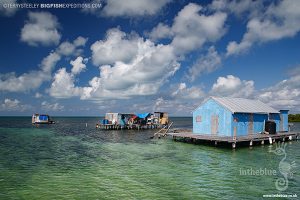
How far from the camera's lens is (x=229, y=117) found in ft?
98.8

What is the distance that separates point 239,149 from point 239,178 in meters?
12.3

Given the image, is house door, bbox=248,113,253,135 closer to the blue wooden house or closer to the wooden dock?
the blue wooden house

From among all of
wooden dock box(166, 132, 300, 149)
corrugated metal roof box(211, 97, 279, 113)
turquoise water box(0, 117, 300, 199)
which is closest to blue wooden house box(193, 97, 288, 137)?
corrugated metal roof box(211, 97, 279, 113)

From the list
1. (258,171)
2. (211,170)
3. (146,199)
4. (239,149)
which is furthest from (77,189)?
(239,149)

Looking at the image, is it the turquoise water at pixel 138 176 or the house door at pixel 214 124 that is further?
the house door at pixel 214 124

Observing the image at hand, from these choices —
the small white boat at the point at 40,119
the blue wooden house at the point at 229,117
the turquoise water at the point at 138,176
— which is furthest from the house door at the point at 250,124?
the small white boat at the point at 40,119

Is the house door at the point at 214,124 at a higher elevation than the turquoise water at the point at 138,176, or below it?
higher

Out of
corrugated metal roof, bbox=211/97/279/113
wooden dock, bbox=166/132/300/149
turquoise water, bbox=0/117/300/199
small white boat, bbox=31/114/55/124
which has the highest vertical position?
corrugated metal roof, bbox=211/97/279/113

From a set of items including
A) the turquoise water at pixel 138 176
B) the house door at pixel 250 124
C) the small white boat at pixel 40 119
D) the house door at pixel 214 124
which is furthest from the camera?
the small white boat at pixel 40 119

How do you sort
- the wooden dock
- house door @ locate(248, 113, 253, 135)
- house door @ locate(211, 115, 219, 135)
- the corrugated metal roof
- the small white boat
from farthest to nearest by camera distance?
1. the small white boat
2. house door @ locate(248, 113, 253, 135)
3. house door @ locate(211, 115, 219, 135)
4. the corrugated metal roof
5. the wooden dock

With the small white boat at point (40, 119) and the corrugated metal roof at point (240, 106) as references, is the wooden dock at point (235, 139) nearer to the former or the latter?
the corrugated metal roof at point (240, 106)

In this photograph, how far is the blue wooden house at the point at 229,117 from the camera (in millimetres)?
30362

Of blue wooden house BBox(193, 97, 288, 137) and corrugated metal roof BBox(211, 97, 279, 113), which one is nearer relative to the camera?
blue wooden house BBox(193, 97, 288, 137)

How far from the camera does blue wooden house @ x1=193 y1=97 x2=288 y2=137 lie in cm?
3036
